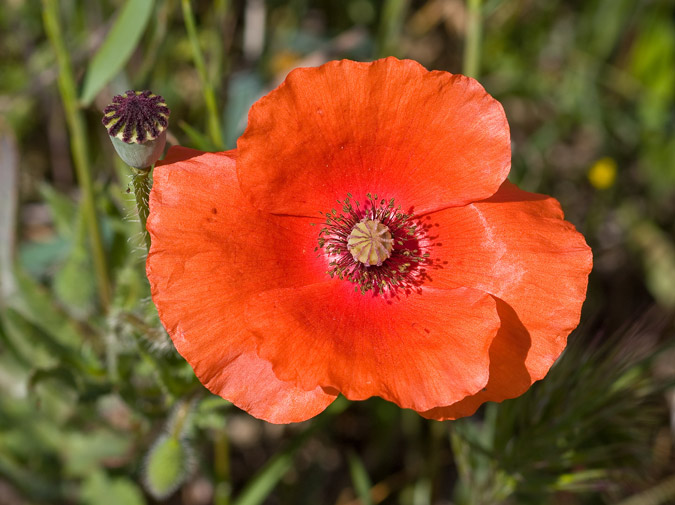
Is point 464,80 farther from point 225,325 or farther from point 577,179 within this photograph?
point 577,179

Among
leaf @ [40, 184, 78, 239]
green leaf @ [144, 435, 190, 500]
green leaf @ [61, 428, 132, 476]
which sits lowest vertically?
green leaf @ [61, 428, 132, 476]

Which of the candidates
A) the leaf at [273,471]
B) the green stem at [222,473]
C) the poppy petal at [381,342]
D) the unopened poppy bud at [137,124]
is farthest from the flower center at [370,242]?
the green stem at [222,473]

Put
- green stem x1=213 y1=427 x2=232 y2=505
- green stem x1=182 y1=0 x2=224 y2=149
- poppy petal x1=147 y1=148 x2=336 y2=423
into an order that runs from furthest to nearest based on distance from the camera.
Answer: green stem x1=213 y1=427 x2=232 y2=505, green stem x1=182 y1=0 x2=224 y2=149, poppy petal x1=147 y1=148 x2=336 y2=423

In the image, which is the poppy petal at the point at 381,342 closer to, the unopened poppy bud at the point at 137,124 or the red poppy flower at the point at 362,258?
the red poppy flower at the point at 362,258

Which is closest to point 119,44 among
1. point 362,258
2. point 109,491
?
point 362,258

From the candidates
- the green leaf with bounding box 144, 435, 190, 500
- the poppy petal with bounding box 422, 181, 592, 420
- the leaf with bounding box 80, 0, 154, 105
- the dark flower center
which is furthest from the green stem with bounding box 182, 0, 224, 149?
the green leaf with bounding box 144, 435, 190, 500

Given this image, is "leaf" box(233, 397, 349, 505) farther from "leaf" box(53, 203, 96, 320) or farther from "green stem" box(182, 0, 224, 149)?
"green stem" box(182, 0, 224, 149)
